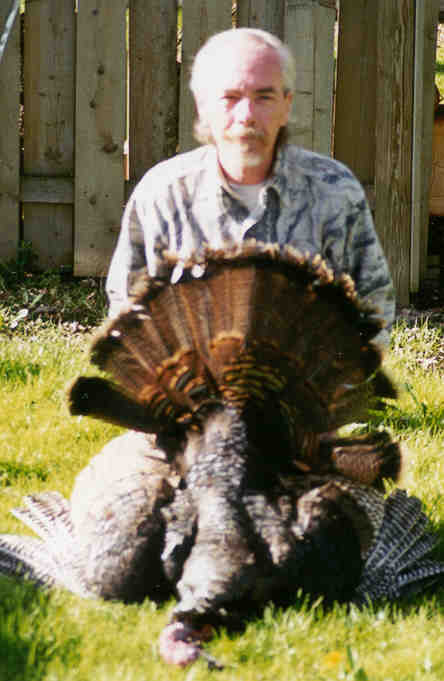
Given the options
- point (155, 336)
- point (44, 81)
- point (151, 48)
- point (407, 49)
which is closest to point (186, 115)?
point (151, 48)

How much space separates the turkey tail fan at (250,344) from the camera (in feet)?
10.3

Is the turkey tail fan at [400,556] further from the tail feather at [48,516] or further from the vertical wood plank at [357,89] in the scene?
the vertical wood plank at [357,89]

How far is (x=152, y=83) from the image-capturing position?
6488mm

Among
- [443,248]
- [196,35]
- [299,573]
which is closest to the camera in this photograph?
[299,573]

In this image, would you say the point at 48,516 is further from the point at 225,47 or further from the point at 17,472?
the point at 225,47

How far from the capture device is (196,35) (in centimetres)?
636

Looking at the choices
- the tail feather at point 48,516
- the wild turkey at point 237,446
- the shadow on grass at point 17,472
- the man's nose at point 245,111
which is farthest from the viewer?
the shadow on grass at point 17,472

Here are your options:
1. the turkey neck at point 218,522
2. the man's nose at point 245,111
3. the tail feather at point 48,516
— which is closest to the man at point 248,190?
the man's nose at point 245,111

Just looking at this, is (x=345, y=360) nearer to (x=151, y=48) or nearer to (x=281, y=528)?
(x=281, y=528)

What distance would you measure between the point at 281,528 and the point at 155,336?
0.71 metres

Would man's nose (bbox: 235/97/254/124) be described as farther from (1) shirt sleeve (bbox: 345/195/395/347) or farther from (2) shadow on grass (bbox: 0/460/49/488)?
(2) shadow on grass (bbox: 0/460/49/488)

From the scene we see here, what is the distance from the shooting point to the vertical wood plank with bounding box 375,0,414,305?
638 cm

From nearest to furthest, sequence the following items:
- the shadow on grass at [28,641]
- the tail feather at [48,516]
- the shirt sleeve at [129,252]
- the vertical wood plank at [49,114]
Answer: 1. the shadow on grass at [28,641]
2. the tail feather at [48,516]
3. the shirt sleeve at [129,252]
4. the vertical wood plank at [49,114]

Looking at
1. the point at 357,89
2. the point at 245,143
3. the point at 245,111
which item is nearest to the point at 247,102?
the point at 245,111
